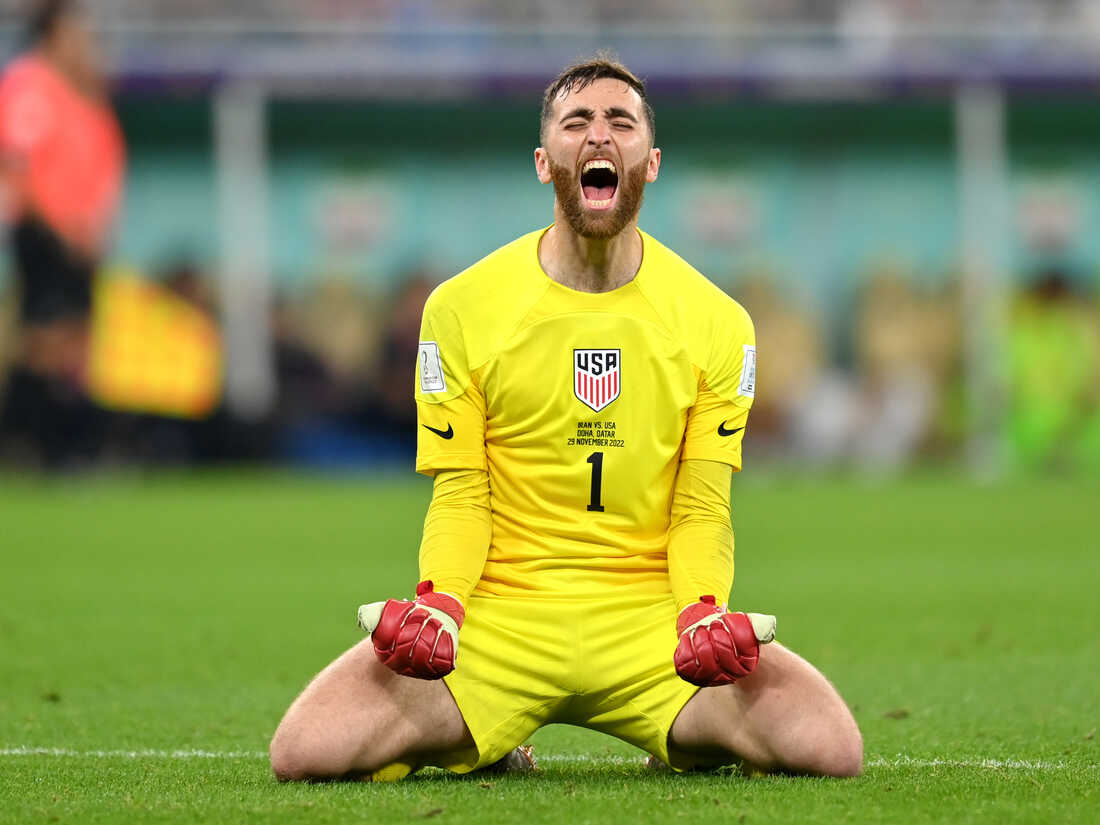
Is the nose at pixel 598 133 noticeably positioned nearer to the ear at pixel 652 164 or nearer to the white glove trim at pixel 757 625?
the ear at pixel 652 164

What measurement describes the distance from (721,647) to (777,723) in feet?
1.29

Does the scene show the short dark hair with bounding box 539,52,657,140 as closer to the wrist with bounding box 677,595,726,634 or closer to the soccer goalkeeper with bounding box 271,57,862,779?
the soccer goalkeeper with bounding box 271,57,862,779

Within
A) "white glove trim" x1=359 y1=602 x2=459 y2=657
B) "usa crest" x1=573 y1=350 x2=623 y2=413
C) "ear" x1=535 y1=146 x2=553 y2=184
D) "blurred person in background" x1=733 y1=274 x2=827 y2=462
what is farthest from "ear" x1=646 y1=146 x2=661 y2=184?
"blurred person in background" x1=733 y1=274 x2=827 y2=462

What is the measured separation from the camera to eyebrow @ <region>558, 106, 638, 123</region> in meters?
4.88

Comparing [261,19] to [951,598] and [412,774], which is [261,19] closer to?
[951,598]

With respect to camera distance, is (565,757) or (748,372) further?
(565,757)

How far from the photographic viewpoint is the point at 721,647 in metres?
4.52

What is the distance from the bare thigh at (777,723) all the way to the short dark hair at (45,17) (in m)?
18.7

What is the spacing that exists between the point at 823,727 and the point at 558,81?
1.82 m

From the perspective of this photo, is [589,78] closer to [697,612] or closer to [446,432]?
[446,432]

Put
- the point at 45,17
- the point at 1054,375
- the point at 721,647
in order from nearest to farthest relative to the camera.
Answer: the point at 721,647, the point at 45,17, the point at 1054,375

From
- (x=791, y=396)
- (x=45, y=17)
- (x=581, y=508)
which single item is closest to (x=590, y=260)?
(x=581, y=508)

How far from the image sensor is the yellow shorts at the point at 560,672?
4.84 m

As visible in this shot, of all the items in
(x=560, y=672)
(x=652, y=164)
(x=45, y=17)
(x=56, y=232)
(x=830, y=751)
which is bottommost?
(x=830, y=751)
